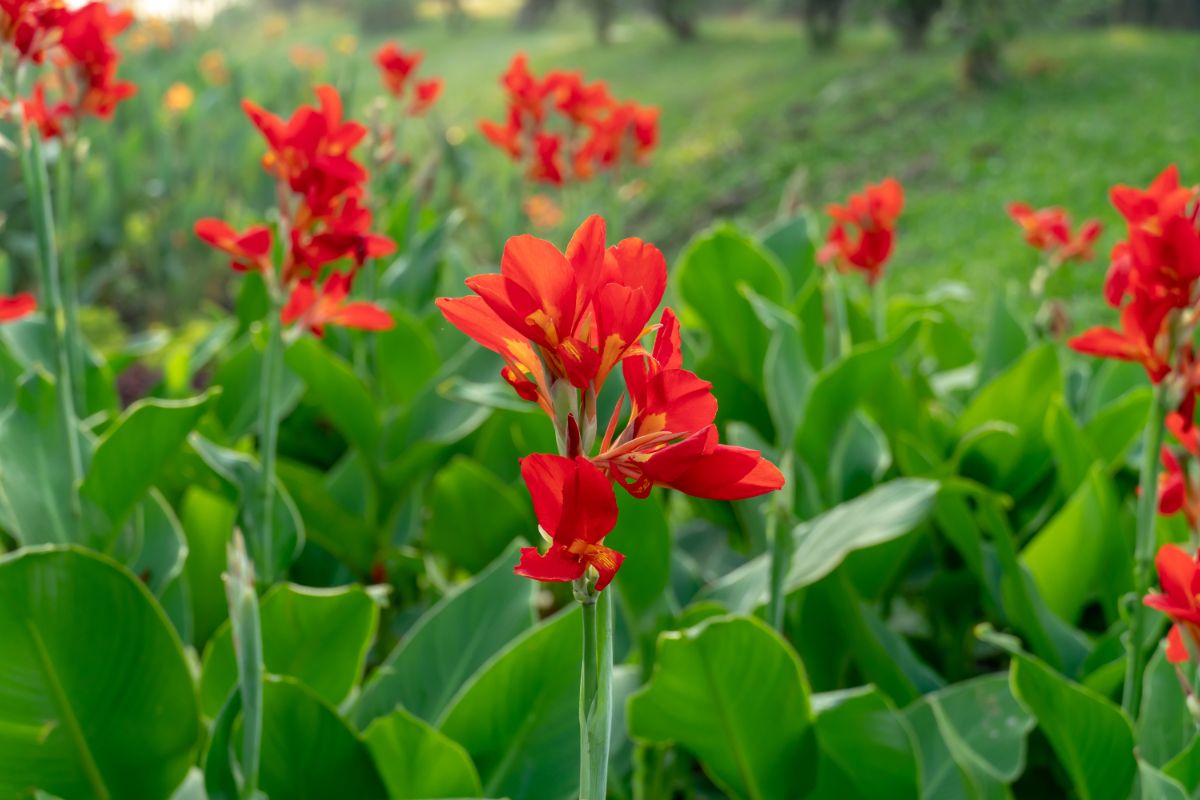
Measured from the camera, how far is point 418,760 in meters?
1.18

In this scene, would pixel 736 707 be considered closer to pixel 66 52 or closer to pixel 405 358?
pixel 405 358

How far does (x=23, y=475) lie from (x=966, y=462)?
154cm

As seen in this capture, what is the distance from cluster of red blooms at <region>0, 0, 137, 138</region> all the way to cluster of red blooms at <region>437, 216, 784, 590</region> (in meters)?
0.91

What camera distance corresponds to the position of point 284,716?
121 centimetres

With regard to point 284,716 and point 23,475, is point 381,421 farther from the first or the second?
point 284,716

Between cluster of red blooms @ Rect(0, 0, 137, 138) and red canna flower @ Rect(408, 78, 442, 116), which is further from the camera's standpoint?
red canna flower @ Rect(408, 78, 442, 116)

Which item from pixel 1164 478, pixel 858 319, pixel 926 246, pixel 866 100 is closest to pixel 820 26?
pixel 866 100

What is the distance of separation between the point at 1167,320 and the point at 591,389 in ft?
2.49

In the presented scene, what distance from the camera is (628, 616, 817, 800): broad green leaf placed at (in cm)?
117

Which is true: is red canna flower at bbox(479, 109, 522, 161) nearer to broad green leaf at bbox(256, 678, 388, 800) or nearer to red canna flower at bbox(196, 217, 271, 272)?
red canna flower at bbox(196, 217, 271, 272)

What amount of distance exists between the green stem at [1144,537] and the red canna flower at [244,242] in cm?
97

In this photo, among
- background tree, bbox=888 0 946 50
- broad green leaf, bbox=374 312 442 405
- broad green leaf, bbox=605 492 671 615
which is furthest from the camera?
background tree, bbox=888 0 946 50

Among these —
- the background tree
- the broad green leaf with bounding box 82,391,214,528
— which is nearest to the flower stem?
the broad green leaf with bounding box 82,391,214,528

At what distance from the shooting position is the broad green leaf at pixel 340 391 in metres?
1.88
